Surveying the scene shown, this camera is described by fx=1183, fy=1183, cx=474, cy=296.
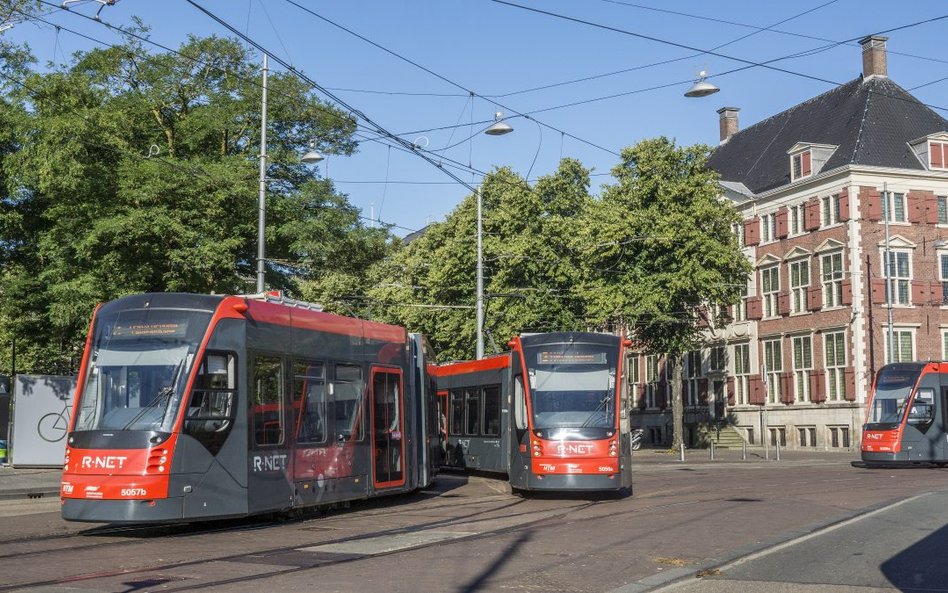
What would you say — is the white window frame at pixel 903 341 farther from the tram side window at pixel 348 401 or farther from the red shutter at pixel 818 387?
the tram side window at pixel 348 401

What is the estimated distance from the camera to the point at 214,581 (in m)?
10.7

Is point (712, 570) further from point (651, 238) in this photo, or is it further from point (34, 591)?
point (651, 238)

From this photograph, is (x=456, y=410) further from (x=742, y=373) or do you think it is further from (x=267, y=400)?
(x=742, y=373)

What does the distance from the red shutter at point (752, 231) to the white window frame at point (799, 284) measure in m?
3.48

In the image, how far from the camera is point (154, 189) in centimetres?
2864

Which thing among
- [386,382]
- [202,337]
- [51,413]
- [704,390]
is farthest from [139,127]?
[704,390]

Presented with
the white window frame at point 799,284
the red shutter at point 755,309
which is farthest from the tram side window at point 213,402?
the red shutter at point 755,309

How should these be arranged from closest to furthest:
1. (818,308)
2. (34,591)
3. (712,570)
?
(34,591), (712,570), (818,308)

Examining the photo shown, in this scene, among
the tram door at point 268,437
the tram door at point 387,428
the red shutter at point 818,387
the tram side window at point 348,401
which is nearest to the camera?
the tram door at point 268,437

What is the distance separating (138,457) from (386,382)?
6.31m

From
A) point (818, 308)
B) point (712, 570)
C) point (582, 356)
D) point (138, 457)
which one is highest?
point (818, 308)

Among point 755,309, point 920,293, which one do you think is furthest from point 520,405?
point 755,309

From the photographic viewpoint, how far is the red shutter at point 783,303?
58.5 m

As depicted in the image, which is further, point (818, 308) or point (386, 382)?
point (818, 308)
